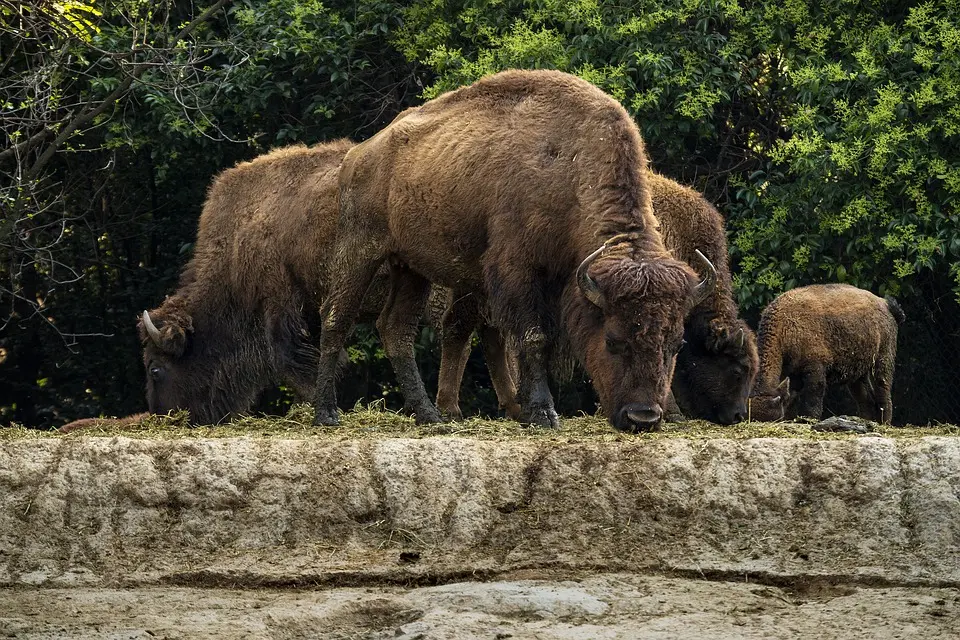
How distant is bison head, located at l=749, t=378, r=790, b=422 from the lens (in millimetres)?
11508

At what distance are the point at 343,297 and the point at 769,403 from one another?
3.98 m

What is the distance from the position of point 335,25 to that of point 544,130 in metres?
5.26

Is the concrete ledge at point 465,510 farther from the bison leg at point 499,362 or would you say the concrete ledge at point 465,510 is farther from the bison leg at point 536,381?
the bison leg at point 499,362

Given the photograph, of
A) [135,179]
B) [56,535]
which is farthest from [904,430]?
[135,179]

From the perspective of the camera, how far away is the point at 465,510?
690 centimetres

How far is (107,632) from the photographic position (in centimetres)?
578

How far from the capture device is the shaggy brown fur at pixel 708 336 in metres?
10.1

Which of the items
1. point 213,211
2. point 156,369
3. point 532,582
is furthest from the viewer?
point 213,211

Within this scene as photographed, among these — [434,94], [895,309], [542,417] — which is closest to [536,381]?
[542,417]

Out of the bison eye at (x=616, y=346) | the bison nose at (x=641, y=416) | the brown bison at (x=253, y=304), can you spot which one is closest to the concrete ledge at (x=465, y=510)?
the bison nose at (x=641, y=416)

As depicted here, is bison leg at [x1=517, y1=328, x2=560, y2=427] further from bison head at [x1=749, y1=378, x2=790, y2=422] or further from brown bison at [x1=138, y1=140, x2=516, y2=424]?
bison head at [x1=749, y1=378, x2=790, y2=422]

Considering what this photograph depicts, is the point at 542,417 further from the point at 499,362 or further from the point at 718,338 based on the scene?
the point at 718,338

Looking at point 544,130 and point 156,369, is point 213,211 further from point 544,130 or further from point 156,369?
point 544,130

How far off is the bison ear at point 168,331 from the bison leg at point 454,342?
2198 mm
